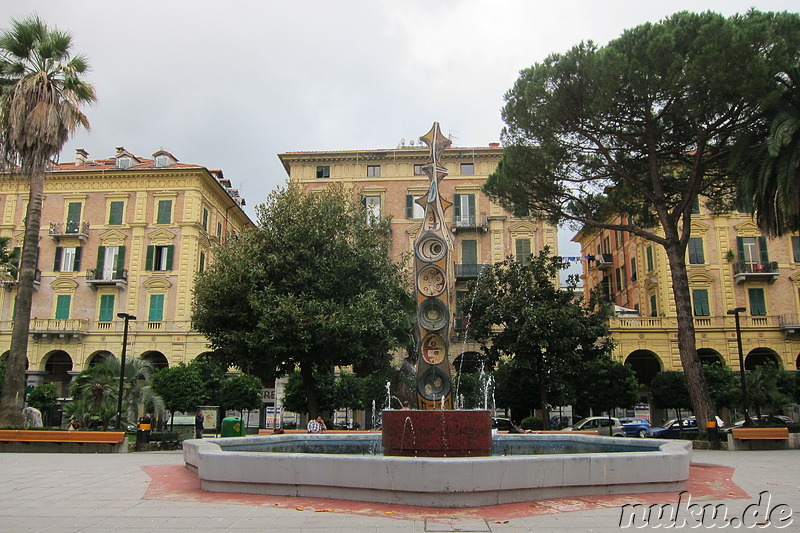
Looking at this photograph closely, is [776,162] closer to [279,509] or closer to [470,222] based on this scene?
[279,509]

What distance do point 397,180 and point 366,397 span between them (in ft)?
52.7

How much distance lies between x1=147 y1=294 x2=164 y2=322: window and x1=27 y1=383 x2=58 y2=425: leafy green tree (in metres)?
6.68

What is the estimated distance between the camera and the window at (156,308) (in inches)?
1555

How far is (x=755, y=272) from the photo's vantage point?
123ft

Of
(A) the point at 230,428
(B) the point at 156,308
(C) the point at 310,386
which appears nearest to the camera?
(A) the point at 230,428

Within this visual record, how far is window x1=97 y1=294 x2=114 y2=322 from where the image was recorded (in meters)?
39.7

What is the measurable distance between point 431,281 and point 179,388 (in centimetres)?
2093

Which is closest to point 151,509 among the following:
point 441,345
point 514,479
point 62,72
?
point 514,479

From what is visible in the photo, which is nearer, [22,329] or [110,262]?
[22,329]

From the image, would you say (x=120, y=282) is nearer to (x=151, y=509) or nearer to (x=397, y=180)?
(x=397, y=180)

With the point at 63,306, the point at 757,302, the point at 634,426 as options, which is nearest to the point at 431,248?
the point at 634,426

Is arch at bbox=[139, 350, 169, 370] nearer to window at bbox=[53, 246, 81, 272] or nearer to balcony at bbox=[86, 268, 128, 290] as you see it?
balcony at bbox=[86, 268, 128, 290]

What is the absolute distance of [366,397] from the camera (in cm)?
3238

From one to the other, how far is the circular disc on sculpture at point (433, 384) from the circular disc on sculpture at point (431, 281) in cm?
178
